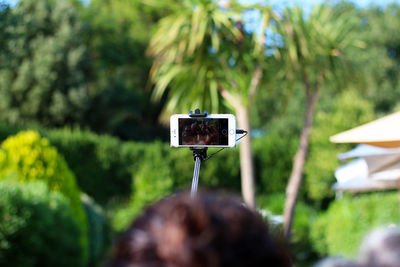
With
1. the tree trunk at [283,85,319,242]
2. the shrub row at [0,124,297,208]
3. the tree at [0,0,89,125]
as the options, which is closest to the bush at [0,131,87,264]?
the tree trunk at [283,85,319,242]

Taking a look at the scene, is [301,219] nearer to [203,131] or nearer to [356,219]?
[356,219]

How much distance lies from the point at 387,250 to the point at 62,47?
60.8 feet

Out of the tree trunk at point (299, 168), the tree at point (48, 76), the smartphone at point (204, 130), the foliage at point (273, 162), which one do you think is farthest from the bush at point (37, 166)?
the tree at point (48, 76)

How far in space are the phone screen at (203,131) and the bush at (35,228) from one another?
9.03 feet

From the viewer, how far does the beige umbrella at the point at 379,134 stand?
336 centimetres

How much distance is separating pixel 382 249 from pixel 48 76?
59.2 ft

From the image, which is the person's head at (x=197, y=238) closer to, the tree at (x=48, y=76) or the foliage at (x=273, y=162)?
the foliage at (x=273, y=162)

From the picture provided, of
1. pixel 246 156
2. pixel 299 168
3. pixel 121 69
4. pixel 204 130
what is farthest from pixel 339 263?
pixel 121 69

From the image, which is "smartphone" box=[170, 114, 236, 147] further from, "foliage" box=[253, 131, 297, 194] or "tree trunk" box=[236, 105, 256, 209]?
"foliage" box=[253, 131, 297, 194]

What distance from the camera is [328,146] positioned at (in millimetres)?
14133

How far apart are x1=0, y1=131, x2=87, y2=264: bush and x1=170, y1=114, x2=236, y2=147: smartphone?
4.51 meters

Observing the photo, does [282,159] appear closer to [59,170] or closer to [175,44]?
[175,44]

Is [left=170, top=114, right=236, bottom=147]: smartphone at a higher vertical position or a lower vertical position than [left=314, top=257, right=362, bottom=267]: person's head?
higher

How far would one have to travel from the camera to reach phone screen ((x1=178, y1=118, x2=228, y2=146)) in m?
2.53
